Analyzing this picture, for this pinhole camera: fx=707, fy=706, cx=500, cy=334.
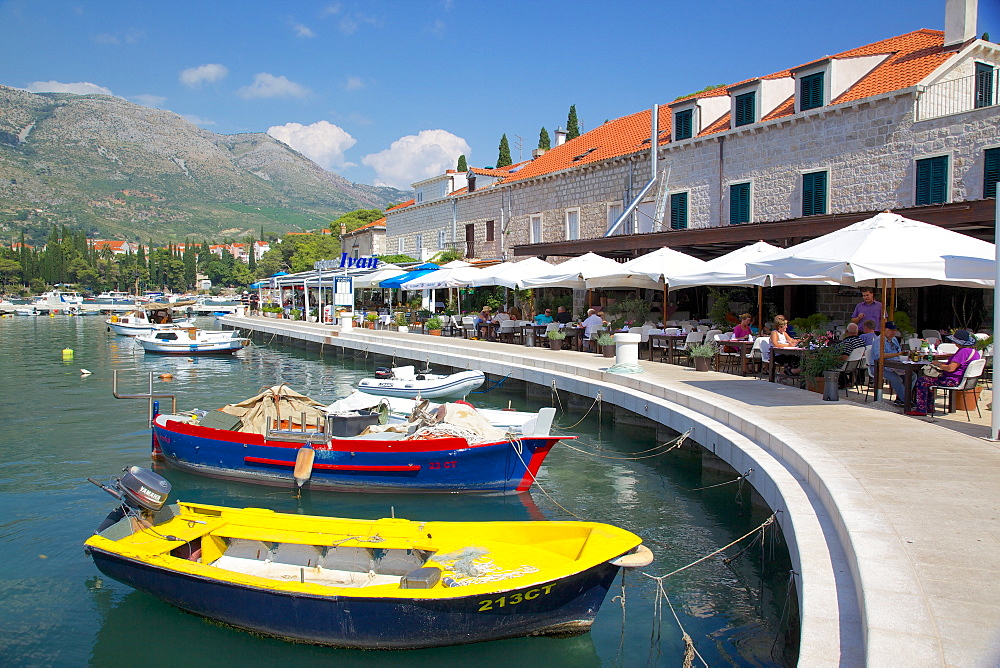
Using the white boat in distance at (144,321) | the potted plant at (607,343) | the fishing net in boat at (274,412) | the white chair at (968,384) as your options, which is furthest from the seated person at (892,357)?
the white boat in distance at (144,321)

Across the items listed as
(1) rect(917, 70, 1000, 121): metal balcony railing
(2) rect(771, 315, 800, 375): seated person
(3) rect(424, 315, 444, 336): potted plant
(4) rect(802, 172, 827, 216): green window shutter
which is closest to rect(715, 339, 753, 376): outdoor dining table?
(2) rect(771, 315, 800, 375): seated person

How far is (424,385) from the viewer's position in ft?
58.0

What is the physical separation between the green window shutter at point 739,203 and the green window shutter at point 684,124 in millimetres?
3155

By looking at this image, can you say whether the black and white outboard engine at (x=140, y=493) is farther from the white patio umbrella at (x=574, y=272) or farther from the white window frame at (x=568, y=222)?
the white window frame at (x=568, y=222)

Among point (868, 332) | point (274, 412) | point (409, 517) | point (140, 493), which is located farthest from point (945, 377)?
point (140, 493)

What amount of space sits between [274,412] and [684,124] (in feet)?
65.6

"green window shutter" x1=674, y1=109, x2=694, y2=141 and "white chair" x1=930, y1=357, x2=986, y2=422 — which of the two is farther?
"green window shutter" x1=674, y1=109, x2=694, y2=141

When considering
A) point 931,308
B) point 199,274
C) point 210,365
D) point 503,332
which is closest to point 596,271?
point 503,332

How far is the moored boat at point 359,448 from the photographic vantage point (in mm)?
10797

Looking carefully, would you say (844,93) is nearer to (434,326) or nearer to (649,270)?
(649,270)

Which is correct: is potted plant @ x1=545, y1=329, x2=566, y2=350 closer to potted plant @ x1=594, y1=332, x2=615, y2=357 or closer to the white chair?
potted plant @ x1=594, y1=332, x2=615, y2=357

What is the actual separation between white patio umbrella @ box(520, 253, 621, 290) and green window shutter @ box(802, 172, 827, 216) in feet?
21.6

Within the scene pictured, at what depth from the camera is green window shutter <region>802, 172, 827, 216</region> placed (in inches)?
848

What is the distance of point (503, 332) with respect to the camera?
83.8 feet
